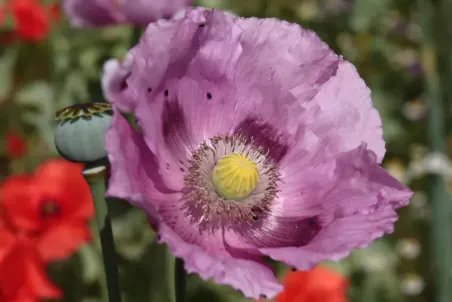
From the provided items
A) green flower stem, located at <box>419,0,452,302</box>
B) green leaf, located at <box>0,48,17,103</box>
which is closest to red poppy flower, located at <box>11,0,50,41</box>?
green leaf, located at <box>0,48,17,103</box>

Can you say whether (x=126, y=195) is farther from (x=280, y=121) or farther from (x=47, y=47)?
(x=47, y=47)

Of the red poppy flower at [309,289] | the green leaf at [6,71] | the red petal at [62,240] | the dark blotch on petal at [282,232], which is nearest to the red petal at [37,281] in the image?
the red petal at [62,240]

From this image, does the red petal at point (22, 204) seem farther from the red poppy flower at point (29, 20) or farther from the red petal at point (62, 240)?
the red poppy flower at point (29, 20)

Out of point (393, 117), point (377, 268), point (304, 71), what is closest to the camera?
point (304, 71)

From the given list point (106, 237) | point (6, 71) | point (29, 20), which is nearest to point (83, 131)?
point (106, 237)

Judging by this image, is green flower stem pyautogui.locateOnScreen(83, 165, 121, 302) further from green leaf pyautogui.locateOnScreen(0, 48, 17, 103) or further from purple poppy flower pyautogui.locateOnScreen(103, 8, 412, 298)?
green leaf pyautogui.locateOnScreen(0, 48, 17, 103)

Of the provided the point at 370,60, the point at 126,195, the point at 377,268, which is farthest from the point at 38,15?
the point at 126,195
